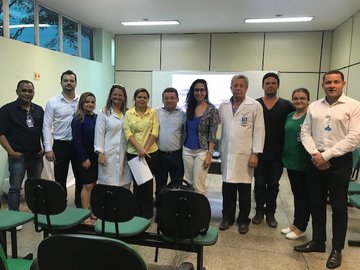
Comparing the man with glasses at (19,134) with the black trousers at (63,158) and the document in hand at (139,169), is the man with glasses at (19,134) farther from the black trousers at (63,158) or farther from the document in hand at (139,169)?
the document in hand at (139,169)

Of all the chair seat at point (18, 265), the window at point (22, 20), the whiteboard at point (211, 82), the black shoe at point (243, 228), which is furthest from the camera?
the whiteboard at point (211, 82)

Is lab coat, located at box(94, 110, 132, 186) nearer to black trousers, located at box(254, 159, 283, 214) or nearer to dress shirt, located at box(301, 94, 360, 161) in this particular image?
black trousers, located at box(254, 159, 283, 214)

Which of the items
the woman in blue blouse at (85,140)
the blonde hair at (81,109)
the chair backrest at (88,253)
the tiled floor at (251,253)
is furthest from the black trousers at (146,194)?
the chair backrest at (88,253)

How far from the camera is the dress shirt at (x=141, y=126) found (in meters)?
3.06

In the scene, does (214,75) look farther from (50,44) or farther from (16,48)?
(16,48)

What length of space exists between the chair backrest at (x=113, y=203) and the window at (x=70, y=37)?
446 centimetres

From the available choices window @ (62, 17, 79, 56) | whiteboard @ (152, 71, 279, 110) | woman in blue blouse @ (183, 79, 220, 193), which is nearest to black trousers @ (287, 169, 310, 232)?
woman in blue blouse @ (183, 79, 220, 193)

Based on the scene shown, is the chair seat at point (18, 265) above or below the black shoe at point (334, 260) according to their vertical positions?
above

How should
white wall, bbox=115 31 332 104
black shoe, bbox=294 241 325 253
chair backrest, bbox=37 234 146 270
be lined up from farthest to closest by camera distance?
1. white wall, bbox=115 31 332 104
2. black shoe, bbox=294 241 325 253
3. chair backrest, bbox=37 234 146 270

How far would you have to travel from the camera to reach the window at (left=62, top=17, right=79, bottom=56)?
5723mm

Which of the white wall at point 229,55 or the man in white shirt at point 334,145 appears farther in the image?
the white wall at point 229,55

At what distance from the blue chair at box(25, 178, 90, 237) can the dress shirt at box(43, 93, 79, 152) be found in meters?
1.16

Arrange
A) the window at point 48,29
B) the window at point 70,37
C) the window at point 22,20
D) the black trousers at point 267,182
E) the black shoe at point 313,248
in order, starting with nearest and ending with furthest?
the black shoe at point 313,248 → the black trousers at point 267,182 → the window at point 22,20 → the window at point 48,29 → the window at point 70,37

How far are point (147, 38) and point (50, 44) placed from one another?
244 cm
